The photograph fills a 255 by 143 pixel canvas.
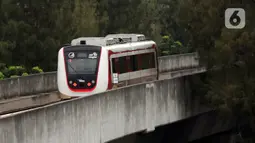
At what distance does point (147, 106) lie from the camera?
79.9 feet

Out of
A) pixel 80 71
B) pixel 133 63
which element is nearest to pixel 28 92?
pixel 80 71

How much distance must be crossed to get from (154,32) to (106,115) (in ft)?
183

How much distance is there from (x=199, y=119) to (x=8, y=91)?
8.97 meters

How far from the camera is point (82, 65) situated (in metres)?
29.2

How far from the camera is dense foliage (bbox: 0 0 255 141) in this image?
2922cm

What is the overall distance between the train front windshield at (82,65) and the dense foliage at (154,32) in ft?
13.8

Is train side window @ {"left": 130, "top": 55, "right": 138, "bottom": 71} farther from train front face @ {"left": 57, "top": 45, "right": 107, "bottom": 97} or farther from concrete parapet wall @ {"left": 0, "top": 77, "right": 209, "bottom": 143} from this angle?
concrete parapet wall @ {"left": 0, "top": 77, "right": 209, "bottom": 143}

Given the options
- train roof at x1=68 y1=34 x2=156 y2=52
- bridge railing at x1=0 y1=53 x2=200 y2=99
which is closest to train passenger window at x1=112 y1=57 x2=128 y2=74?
train roof at x1=68 y1=34 x2=156 y2=52

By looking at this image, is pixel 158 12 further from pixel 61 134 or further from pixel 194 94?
pixel 61 134

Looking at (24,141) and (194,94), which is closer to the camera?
(24,141)

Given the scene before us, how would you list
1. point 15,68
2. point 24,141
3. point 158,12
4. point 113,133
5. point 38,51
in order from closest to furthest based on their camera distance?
point 24,141 < point 113,133 < point 15,68 < point 38,51 < point 158,12

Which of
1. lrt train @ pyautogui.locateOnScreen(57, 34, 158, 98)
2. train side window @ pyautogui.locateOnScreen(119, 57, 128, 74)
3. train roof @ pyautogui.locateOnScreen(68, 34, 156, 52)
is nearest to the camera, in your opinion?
lrt train @ pyautogui.locateOnScreen(57, 34, 158, 98)

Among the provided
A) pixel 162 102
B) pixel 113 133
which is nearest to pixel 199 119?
pixel 162 102
